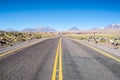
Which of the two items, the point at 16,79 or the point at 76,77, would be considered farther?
the point at 76,77

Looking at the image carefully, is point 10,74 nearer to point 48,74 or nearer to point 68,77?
point 48,74

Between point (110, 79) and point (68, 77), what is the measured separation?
166 cm

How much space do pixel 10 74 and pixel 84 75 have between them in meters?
3.10

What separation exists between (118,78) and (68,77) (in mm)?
2023

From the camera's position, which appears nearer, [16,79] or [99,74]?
[16,79]

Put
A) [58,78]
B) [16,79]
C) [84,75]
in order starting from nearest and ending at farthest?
[16,79]
[58,78]
[84,75]

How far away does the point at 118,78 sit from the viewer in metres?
5.98

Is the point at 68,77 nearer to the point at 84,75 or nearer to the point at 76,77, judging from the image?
the point at 76,77

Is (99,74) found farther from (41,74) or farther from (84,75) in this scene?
(41,74)

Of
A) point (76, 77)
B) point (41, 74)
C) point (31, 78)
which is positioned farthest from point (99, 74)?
point (31, 78)

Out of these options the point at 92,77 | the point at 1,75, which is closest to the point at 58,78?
the point at 92,77

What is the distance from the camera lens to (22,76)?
234 inches

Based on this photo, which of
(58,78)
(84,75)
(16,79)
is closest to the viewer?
(16,79)

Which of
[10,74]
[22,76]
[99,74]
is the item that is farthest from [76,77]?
[10,74]
